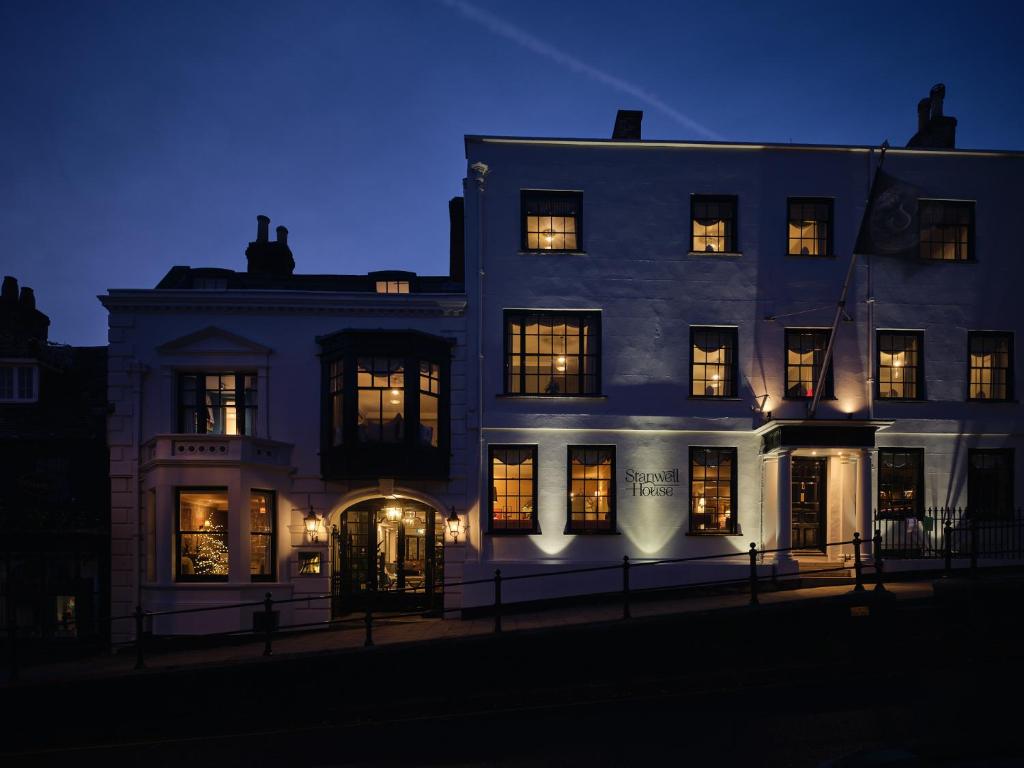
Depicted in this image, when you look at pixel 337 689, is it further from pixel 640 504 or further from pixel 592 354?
pixel 592 354

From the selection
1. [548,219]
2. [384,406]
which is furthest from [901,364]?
[384,406]

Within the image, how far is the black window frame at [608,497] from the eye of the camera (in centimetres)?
1689

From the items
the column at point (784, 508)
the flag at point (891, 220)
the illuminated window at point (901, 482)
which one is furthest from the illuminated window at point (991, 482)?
the flag at point (891, 220)

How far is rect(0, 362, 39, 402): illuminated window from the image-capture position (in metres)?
18.0

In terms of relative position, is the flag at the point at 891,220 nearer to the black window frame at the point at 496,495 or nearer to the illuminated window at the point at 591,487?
the illuminated window at the point at 591,487

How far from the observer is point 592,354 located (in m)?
17.5

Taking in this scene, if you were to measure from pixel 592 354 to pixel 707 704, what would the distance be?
28.5 ft

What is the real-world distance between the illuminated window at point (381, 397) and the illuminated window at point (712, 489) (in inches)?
276

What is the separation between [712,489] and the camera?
17.3 m

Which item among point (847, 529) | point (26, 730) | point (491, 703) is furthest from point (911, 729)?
point (26, 730)

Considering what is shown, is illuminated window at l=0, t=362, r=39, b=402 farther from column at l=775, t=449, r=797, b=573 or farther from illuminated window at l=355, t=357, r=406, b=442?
column at l=775, t=449, r=797, b=573

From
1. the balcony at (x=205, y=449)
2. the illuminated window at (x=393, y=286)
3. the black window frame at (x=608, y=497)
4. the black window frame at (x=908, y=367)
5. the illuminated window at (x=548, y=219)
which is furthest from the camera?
the illuminated window at (x=393, y=286)

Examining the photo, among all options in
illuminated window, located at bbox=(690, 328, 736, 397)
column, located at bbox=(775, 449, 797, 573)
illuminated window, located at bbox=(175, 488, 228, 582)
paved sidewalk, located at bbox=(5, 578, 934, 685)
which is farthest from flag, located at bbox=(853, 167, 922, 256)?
illuminated window, located at bbox=(175, 488, 228, 582)

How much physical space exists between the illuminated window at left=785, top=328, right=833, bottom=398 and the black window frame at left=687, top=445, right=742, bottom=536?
6.64 feet
